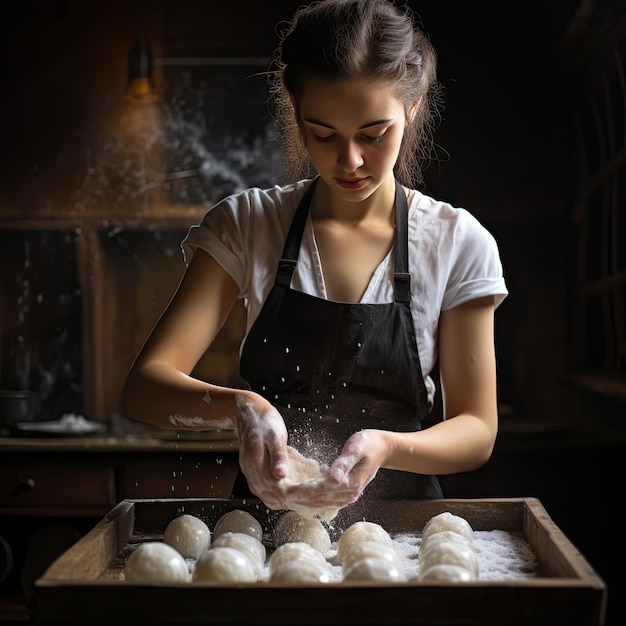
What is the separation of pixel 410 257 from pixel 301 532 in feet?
2.07

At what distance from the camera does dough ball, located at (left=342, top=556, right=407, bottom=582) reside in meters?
1.10

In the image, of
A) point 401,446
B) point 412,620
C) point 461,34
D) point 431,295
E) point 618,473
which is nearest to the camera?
point 412,620

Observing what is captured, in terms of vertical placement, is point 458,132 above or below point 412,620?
above

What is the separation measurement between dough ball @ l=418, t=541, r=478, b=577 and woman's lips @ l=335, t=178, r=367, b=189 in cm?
69

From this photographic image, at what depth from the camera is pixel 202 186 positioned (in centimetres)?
347

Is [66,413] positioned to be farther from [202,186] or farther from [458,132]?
[458,132]

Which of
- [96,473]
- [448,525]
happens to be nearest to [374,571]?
[448,525]

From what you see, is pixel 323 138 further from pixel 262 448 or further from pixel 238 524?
pixel 238 524

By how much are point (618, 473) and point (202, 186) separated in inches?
77.8

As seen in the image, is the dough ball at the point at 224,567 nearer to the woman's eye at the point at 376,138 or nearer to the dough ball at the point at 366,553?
the dough ball at the point at 366,553

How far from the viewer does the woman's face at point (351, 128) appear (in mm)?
1525

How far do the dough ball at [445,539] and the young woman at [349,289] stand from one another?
0.66 ft

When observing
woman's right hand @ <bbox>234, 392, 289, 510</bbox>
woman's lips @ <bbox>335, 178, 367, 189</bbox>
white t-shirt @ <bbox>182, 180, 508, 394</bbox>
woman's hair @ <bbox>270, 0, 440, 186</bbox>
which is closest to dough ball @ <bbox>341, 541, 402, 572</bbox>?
woman's right hand @ <bbox>234, 392, 289, 510</bbox>

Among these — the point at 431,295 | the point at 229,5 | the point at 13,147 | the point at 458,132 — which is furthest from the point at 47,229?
the point at 431,295
